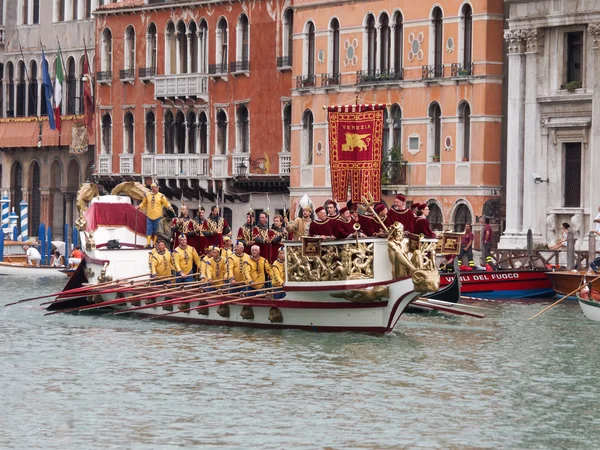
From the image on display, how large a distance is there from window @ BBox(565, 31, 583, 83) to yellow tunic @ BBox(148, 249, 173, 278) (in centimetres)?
1497

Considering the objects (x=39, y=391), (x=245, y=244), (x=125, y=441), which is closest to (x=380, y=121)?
(x=245, y=244)

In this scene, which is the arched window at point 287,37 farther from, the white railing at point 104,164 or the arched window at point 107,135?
the arched window at point 107,135

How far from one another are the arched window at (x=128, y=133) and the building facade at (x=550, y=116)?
72.5 feet

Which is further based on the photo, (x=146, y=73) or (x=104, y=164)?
(x=104, y=164)

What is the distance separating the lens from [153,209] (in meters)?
43.8

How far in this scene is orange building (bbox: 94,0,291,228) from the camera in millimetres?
64688

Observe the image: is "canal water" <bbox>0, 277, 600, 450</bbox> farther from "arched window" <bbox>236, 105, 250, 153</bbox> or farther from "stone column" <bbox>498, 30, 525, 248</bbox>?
"arched window" <bbox>236, 105, 250, 153</bbox>

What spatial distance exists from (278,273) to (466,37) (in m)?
19.0

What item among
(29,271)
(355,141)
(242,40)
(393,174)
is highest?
(242,40)

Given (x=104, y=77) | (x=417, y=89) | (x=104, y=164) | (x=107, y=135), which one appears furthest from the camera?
(x=107, y=135)

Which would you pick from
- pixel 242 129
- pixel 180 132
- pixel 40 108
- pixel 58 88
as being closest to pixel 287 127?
pixel 242 129

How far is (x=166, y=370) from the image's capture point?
102ft

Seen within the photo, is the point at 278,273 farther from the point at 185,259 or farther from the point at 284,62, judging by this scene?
the point at 284,62

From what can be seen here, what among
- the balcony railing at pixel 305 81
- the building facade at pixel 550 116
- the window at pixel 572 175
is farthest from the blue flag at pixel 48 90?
the window at pixel 572 175
